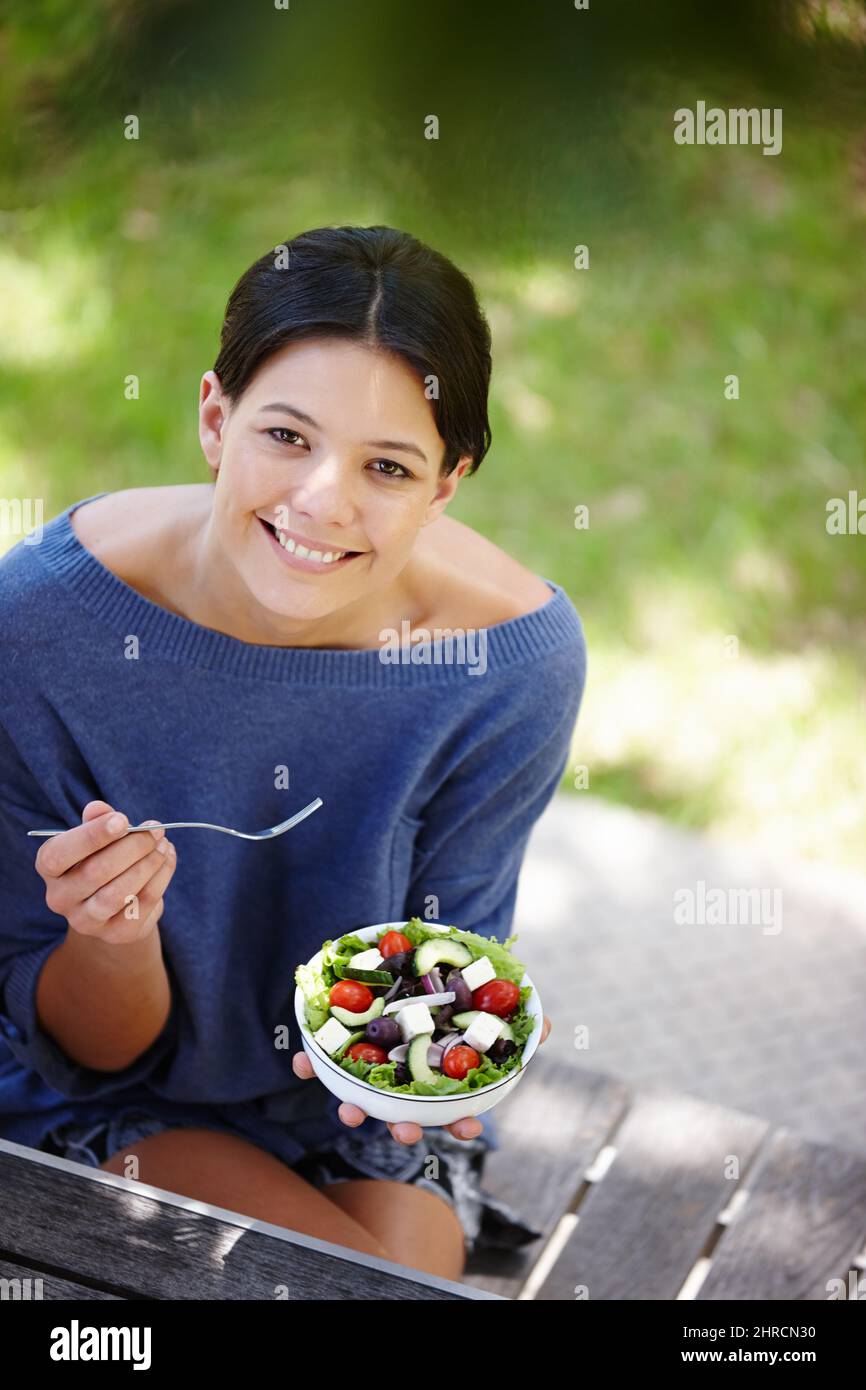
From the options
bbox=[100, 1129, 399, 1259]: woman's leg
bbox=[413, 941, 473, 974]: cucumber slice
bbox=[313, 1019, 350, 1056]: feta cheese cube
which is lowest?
bbox=[100, 1129, 399, 1259]: woman's leg

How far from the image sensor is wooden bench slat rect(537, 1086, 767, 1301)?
5.03 ft

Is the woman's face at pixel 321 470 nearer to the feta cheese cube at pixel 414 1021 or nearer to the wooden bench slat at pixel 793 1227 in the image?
the feta cheese cube at pixel 414 1021

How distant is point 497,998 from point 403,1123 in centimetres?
13

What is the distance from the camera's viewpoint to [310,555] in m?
1.29

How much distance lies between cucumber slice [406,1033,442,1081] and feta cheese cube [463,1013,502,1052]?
1.3 inches

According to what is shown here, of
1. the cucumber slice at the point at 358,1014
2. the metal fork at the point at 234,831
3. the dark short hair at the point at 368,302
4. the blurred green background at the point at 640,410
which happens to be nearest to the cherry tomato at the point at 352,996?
the cucumber slice at the point at 358,1014

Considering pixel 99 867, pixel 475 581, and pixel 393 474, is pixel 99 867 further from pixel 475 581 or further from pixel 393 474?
pixel 475 581

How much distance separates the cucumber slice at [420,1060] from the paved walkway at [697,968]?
3.95ft

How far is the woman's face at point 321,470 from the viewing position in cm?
123

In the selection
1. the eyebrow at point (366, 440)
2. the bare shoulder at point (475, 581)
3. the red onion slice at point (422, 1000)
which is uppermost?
the eyebrow at point (366, 440)

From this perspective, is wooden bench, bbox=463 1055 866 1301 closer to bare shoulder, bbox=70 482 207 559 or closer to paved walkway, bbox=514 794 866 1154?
paved walkway, bbox=514 794 866 1154

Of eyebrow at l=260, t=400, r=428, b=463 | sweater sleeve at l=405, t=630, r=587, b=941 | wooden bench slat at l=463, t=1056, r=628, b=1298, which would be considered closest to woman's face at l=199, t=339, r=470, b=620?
eyebrow at l=260, t=400, r=428, b=463

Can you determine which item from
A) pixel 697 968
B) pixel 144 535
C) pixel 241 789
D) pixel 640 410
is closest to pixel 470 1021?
pixel 241 789

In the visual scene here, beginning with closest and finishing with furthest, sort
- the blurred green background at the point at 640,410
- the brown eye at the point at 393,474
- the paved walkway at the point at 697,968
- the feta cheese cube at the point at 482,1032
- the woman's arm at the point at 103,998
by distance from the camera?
1. the feta cheese cube at the point at 482,1032
2. the brown eye at the point at 393,474
3. the woman's arm at the point at 103,998
4. the paved walkway at the point at 697,968
5. the blurred green background at the point at 640,410
